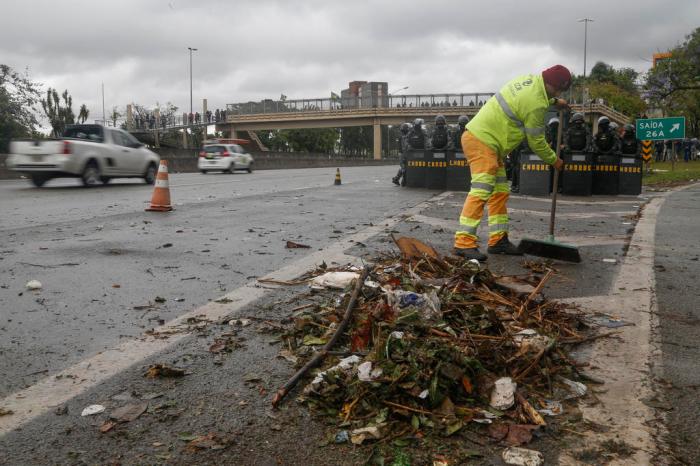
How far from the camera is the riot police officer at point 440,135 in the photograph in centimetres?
1756

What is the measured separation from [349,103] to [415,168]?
4816 centimetres

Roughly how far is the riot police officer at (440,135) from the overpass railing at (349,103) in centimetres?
4146

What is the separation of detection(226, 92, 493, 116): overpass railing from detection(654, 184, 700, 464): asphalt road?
52262 mm

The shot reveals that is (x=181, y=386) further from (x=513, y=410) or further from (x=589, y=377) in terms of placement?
(x=589, y=377)

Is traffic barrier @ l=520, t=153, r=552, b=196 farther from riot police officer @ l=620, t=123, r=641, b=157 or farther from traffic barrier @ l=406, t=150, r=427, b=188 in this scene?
traffic barrier @ l=406, t=150, r=427, b=188

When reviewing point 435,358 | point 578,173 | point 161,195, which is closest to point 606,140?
point 578,173

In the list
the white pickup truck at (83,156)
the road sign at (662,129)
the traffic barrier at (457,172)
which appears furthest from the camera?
the road sign at (662,129)

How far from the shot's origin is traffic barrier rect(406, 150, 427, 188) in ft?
58.6

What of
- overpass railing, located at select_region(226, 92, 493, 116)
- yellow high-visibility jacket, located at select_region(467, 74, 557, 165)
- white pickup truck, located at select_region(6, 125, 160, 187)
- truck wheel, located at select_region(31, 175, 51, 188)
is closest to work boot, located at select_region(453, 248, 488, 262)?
yellow high-visibility jacket, located at select_region(467, 74, 557, 165)

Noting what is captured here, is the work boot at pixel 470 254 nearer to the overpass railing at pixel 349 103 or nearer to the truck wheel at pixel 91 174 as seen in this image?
the truck wheel at pixel 91 174

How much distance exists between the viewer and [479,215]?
20.8ft

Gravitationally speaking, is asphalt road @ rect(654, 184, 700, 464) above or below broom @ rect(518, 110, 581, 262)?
below

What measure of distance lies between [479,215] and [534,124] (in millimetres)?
1105

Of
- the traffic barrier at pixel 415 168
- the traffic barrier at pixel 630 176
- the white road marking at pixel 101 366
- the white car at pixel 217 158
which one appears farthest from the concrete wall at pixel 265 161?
the white road marking at pixel 101 366
